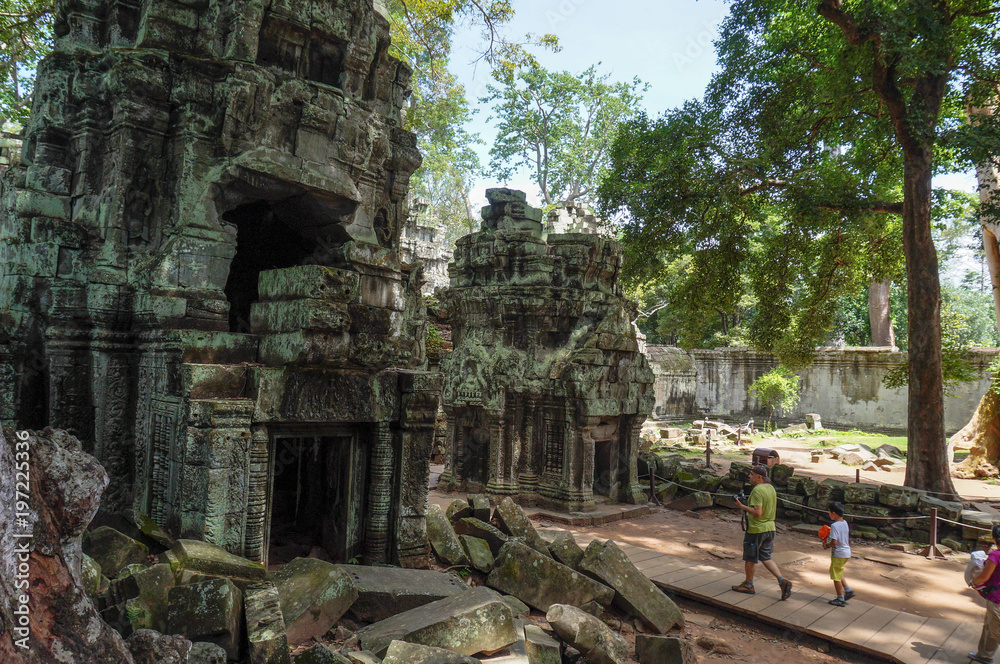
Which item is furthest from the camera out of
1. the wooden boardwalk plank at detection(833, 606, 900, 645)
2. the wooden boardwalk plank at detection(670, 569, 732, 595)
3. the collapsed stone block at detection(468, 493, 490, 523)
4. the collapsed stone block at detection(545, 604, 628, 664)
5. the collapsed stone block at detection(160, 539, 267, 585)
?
the collapsed stone block at detection(468, 493, 490, 523)

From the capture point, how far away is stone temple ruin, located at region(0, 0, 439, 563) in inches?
183

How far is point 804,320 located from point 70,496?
48.3 feet

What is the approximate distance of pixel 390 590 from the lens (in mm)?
4410

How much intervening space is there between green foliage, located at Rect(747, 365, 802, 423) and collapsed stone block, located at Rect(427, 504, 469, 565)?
1978cm

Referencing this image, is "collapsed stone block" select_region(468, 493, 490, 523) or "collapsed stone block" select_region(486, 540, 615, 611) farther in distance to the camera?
"collapsed stone block" select_region(468, 493, 490, 523)

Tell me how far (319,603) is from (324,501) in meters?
1.84

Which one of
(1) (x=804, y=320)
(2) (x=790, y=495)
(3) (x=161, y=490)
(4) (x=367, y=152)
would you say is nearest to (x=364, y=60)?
(4) (x=367, y=152)

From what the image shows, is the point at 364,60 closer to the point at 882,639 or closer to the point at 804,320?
the point at 882,639

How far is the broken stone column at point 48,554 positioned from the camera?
6.90 ft

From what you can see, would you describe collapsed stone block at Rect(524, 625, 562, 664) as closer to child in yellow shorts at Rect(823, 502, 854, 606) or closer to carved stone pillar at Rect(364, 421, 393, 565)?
carved stone pillar at Rect(364, 421, 393, 565)

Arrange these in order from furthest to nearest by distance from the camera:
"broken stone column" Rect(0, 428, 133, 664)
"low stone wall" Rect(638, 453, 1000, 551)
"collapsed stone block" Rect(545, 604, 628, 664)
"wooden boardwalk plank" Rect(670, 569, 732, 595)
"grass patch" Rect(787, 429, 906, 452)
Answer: "grass patch" Rect(787, 429, 906, 452) → "low stone wall" Rect(638, 453, 1000, 551) → "wooden boardwalk plank" Rect(670, 569, 732, 595) → "collapsed stone block" Rect(545, 604, 628, 664) → "broken stone column" Rect(0, 428, 133, 664)

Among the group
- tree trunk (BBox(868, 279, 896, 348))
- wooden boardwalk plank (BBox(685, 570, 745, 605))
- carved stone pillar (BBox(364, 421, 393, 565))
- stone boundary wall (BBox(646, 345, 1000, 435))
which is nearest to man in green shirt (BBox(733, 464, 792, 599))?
wooden boardwalk plank (BBox(685, 570, 745, 605))

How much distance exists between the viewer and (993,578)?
4.81 metres

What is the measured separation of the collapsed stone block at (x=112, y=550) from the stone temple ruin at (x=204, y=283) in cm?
43
